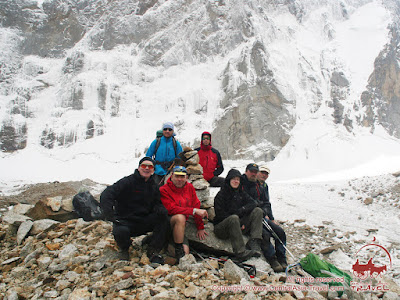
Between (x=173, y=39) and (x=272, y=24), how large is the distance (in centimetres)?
1630

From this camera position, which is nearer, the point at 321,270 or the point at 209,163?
the point at 321,270

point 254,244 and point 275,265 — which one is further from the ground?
point 254,244

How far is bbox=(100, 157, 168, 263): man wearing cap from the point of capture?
424cm

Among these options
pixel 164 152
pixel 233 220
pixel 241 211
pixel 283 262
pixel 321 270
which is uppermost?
pixel 164 152

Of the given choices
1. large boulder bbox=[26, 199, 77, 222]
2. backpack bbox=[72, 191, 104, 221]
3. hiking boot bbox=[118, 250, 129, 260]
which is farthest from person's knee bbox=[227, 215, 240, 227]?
large boulder bbox=[26, 199, 77, 222]

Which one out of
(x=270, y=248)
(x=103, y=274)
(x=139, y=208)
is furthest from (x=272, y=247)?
(x=103, y=274)

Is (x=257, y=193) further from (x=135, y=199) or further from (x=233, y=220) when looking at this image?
(x=135, y=199)

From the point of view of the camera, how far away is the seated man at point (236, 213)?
4.77 metres

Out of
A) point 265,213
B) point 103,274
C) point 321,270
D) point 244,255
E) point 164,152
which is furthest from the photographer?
point 164,152

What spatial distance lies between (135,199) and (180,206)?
0.79m

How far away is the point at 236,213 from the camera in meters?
4.89

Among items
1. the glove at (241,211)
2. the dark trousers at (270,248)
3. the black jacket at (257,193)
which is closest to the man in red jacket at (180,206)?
the glove at (241,211)

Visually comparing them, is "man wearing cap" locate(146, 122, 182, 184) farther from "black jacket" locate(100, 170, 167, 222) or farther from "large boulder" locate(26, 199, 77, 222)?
"large boulder" locate(26, 199, 77, 222)

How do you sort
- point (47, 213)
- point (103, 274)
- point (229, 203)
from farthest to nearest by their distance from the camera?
point (47, 213), point (229, 203), point (103, 274)
